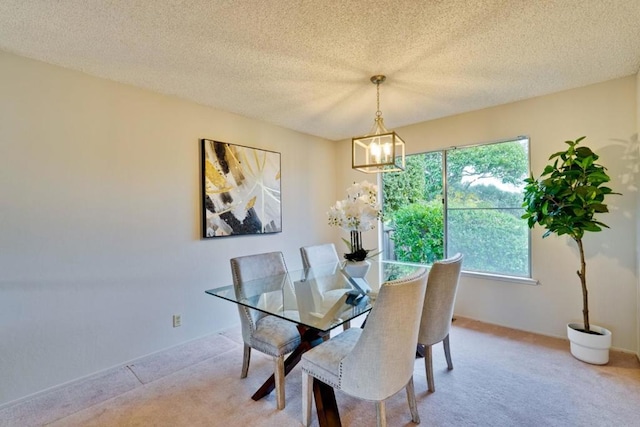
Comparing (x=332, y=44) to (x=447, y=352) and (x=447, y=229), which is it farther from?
(x=447, y=229)

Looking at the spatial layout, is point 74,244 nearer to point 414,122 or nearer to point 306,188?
point 306,188

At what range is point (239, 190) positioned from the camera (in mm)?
3369

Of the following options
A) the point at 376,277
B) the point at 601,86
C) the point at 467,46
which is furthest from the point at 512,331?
the point at 467,46

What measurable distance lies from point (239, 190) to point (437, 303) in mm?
2326

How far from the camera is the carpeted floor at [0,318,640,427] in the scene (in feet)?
6.12

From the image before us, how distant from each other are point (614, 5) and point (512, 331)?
2.83 metres

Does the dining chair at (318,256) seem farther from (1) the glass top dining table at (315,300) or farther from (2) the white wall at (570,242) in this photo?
(2) the white wall at (570,242)

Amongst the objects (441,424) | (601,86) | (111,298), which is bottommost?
(441,424)

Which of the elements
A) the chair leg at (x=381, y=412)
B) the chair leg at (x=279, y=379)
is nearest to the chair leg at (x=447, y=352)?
the chair leg at (x=381, y=412)

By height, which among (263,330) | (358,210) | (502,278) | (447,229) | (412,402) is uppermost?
(358,210)

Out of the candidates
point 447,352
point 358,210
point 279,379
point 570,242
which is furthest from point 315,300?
point 570,242

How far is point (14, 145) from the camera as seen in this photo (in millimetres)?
2078

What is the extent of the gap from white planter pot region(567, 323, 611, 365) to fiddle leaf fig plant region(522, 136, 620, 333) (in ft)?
0.40

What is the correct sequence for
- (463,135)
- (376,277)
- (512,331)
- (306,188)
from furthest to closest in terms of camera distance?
(306,188) → (463,135) → (512,331) → (376,277)
